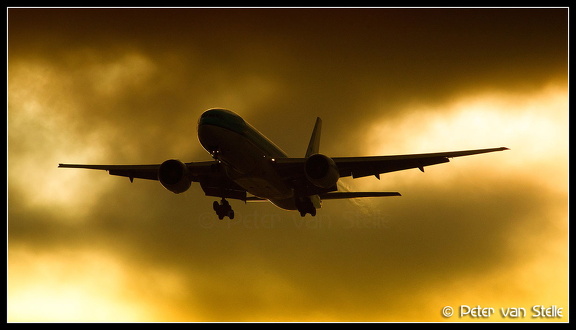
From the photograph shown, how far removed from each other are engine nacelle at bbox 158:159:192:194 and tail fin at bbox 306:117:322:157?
489 inches

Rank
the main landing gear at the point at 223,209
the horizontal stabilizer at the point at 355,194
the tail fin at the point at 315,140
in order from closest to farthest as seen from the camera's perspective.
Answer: the horizontal stabilizer at the point at 355,194, the main landing gear at the point at 223,209, the tail fin at the point at 315,140

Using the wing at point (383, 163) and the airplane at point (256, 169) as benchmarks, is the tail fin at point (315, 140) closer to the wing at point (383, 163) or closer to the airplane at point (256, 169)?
the airplane at point (256, 169)

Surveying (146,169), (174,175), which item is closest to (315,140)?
(146,169)

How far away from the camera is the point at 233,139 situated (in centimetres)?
2825

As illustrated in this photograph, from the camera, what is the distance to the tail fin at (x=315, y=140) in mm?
42031

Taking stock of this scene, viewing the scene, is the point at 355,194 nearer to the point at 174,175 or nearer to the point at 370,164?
the point at 370,164

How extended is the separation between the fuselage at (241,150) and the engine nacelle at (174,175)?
2394mm

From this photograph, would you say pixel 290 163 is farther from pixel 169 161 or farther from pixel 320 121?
pixel 320 121

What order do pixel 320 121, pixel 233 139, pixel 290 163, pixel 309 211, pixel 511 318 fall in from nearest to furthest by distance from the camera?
pixel 511 318
pixel 233 139
pixel 290 163
pixel 309 211
pixel 320 121

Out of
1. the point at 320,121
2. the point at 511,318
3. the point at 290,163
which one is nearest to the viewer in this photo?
the point at 511,318

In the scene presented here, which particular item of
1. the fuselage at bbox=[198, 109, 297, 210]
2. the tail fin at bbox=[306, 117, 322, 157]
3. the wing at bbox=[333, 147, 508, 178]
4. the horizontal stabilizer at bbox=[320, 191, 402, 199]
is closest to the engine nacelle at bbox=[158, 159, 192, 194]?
the fuselage at bbox=[198, 109, 297, 210]

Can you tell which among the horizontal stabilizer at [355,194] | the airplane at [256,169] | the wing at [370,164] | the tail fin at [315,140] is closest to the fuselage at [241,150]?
the airplane at [256,169]

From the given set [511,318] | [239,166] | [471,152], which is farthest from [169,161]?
[511,318]

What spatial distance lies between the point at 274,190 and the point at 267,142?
254 cm
